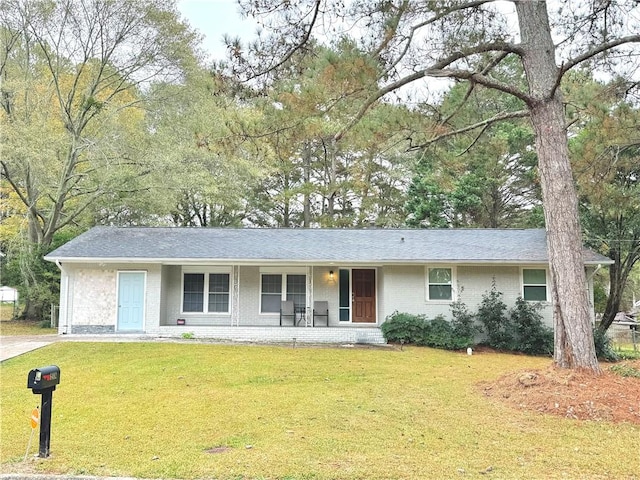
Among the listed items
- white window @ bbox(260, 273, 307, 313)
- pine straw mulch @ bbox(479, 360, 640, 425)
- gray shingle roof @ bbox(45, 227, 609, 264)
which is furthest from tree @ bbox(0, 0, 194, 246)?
pine straw mulch @ bbox(479, 360, 640, 425)

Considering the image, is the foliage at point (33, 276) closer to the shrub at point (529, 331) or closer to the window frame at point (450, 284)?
the window frame at point (450, 284)

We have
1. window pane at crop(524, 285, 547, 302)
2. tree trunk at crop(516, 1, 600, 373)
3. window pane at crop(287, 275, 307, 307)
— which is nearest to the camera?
tree trunk at crop(516, 1, 600, 373)

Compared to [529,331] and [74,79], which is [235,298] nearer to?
[529,331]

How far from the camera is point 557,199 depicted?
772 cm

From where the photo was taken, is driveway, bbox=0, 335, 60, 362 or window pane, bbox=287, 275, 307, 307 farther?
window pane, bbox=287, 275, 307, 307

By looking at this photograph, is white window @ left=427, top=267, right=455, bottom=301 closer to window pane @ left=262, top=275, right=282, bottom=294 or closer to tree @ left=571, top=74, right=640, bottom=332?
tree @ left=571, top=74, right=640, bottom=332

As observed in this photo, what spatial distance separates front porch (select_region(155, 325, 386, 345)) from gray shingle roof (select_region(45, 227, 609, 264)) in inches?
81.2

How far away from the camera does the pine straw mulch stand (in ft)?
20.0

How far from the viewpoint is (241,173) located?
74.1 feet

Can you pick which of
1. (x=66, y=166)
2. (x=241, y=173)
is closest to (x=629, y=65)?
(x=241, y=173)

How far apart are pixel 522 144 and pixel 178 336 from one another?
17.5 metres

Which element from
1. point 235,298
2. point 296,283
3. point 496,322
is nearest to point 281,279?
point 296,283

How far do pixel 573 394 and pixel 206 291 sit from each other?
11702mm

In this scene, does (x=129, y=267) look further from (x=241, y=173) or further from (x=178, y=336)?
(x=241, y=173)
